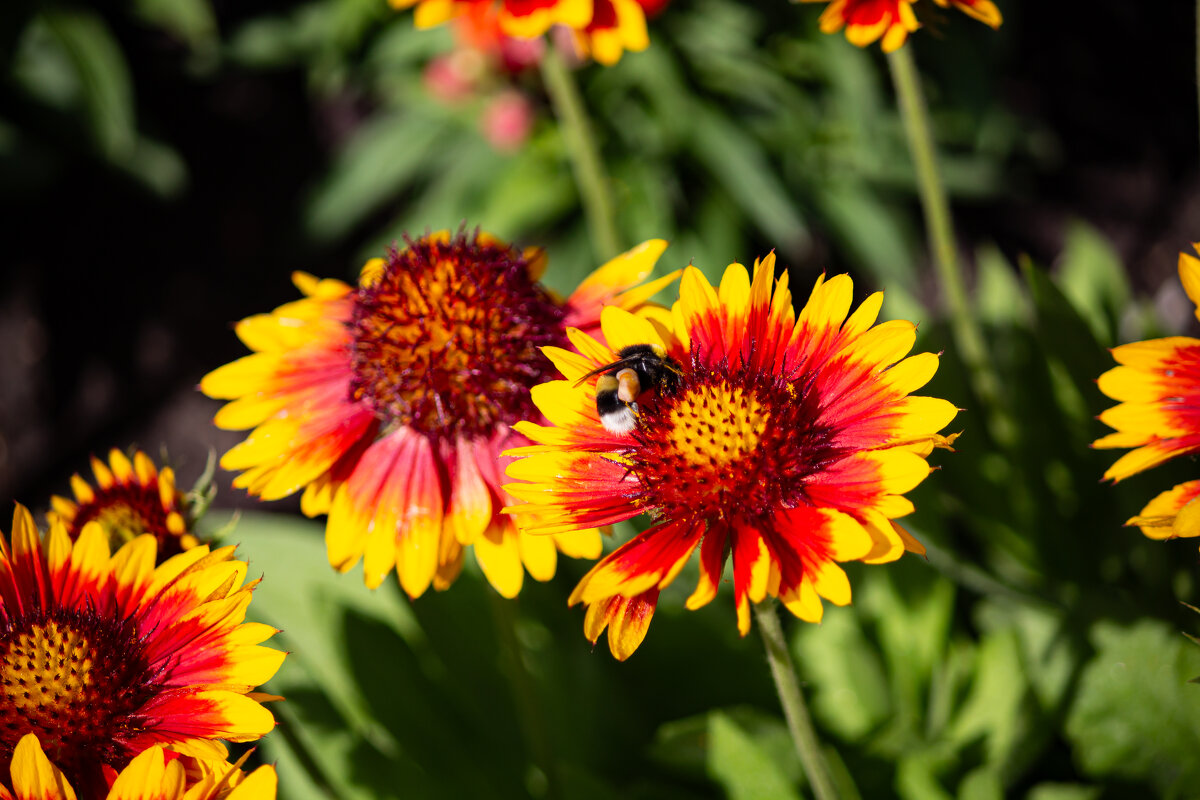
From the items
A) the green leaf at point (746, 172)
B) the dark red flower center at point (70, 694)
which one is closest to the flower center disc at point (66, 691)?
the dark red flower center at point (70, 694)

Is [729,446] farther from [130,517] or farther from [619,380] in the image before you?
[130,517]

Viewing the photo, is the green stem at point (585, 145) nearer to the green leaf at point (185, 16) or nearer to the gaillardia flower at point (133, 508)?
the gaillardia flower at point (133, 508)

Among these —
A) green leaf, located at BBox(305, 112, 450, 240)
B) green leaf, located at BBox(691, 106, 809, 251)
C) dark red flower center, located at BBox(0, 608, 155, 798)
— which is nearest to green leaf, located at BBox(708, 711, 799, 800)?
dark red flower center, located at BBox(0, 608, 155, 798)

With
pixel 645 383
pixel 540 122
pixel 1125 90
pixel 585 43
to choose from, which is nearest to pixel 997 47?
pixel 1125 90

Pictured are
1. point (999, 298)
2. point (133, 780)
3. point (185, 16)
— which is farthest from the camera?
point (185, 16)

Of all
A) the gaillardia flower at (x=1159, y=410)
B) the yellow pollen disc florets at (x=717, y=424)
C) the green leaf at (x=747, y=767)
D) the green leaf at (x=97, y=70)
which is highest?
the green leaf at (x=97, y=70)

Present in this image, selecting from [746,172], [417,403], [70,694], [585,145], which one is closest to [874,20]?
[585,145]
